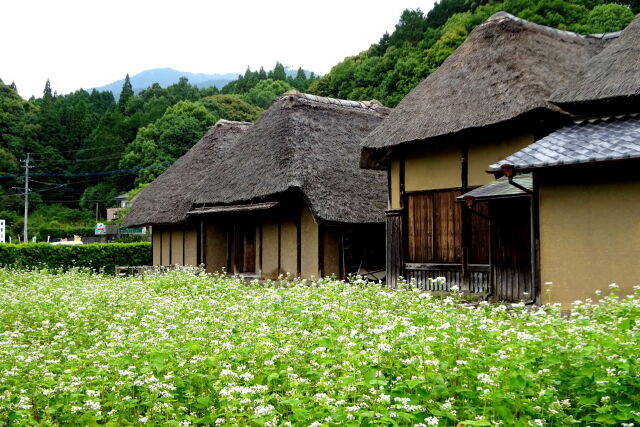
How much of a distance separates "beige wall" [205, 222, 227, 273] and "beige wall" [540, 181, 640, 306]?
14.1 metres

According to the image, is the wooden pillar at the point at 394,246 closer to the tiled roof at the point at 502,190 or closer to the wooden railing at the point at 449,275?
the wooden railing at the point at 449,275

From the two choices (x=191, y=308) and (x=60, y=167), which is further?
(x=60, y=167)

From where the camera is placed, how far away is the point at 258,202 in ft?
60.9

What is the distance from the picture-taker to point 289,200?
18.2 m

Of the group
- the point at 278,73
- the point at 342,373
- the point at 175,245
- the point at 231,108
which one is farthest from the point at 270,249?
the point at 278,73

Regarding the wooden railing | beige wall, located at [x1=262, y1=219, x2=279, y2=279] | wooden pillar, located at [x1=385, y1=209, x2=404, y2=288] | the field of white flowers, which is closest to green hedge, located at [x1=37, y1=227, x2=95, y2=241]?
beige wall, located at [x1=262, y1=219, x2=279, y2=279]

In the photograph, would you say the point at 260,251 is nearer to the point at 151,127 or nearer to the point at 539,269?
the point at 539,269

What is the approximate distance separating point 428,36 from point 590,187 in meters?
32.6

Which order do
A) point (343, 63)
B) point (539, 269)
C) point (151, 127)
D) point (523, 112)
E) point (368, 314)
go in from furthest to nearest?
point (151, 127)
point (343, 63)
point (523, 112)
point (539, 269)
point (368, 314)

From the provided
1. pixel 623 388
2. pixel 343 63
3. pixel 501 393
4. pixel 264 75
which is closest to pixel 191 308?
pixel 501 393

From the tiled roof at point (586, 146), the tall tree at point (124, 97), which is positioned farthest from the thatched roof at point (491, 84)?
the tall tree at point (124, 97)

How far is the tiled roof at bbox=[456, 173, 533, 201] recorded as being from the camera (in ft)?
35.2

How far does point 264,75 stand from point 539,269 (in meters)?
73.6

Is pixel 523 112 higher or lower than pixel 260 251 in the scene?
higher
